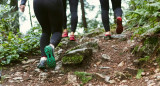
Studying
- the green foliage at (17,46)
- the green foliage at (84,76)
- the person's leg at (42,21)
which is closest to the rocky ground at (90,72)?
the green foliage at (84,76)

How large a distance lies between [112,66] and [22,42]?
257 centimetres

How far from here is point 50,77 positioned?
9.74 ft

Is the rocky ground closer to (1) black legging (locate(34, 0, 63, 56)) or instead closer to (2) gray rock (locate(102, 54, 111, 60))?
(2) gray rock (locate(102, 54, 111, 60))

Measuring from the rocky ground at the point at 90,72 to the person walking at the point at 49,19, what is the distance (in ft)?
1.16

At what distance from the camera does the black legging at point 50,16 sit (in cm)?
263

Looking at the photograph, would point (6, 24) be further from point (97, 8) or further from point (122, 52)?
point (97, 8)

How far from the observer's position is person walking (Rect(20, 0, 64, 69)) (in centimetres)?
253

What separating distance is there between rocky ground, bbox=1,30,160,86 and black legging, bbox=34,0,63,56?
669 millimetres

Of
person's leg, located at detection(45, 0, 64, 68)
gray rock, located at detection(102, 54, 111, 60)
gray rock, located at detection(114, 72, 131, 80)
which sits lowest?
gray rock, located at detection(114, 72, 131, 80)

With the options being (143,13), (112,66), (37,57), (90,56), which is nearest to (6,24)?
(37,57)

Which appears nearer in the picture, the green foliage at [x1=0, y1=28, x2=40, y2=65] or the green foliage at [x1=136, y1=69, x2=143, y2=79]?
the green foliage at [x1=136, y1=69, x2=143, y2=79]

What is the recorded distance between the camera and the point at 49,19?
2.79 meters

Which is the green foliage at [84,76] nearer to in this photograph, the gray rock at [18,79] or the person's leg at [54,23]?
the person's leg at [54,23]

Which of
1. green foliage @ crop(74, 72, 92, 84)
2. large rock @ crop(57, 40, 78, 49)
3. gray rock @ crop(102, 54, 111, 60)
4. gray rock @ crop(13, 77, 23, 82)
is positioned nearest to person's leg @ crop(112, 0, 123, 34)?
gray rock @ crop(102, 54, 111, 60)
